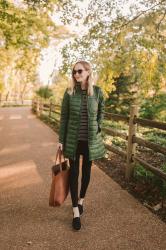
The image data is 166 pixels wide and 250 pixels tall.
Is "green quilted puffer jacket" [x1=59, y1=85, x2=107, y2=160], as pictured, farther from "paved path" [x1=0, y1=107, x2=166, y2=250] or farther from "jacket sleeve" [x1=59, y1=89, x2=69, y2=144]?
"paved path" [x1=0, y1=107, x2=166, y2=250]

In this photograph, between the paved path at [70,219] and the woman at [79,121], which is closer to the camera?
the paved path at [70,219]

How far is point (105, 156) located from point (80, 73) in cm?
446

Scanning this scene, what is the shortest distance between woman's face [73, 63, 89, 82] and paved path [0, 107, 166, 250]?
6.12ft

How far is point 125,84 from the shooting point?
15609 mm

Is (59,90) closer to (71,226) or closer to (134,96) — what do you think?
(134,96)

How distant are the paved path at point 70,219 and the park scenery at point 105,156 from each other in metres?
0.01

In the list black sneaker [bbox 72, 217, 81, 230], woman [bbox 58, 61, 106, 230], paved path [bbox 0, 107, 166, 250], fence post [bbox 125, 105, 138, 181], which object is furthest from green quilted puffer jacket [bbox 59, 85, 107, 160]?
fence post [bbox 125, 105, 138, 181]

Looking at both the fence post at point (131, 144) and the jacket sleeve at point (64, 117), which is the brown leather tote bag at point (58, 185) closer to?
the jacket sleeve at point (64, 117)

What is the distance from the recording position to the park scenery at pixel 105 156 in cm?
425

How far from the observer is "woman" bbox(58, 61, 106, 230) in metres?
4.32

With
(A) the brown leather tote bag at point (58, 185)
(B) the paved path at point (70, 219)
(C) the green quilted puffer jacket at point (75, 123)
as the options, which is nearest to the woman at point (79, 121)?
(C) the green quilted puffer jacket at point (75, 123)

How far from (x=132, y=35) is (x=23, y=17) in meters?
3.38

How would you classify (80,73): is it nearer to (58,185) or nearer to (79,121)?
(79,121)

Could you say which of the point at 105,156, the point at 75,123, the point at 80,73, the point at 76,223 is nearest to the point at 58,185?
the point at 76,223
